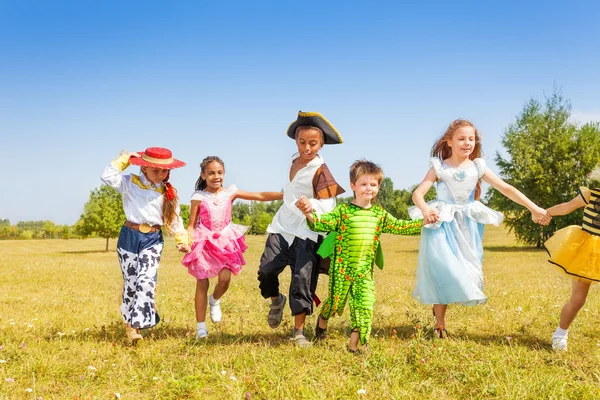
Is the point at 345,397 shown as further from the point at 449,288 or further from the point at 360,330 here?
the point at 449,288

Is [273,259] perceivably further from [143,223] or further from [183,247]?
[143,223]

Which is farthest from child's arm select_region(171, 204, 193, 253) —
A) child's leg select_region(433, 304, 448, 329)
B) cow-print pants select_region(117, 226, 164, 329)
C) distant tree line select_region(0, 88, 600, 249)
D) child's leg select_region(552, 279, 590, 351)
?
distant tree line select_region(0, 88, 600, 249)

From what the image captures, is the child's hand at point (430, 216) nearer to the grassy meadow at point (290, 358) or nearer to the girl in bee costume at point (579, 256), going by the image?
the grassy meadow at point (290, 358)

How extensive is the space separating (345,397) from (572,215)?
32127 mm

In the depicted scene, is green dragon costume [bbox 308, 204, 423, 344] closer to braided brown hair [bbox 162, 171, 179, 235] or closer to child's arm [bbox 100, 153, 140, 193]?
braided brown hair [bbox 162, 171, 179, 235]

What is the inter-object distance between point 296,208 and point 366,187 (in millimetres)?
1031

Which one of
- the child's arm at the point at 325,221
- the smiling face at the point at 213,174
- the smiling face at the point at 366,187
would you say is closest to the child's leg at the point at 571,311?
the smiling face at the point at 366,187

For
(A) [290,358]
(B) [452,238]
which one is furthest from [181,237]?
(B) [452,238]

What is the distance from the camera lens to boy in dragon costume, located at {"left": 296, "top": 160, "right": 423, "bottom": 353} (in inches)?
211

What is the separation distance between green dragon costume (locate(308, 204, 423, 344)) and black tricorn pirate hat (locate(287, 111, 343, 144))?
1056mm

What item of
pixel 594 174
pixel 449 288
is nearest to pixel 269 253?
pixel 449 288

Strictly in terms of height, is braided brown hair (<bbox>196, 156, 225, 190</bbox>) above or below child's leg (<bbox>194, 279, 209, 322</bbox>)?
above

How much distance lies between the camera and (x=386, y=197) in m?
83.0

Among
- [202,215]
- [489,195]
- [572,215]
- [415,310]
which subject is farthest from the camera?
[489,195]
